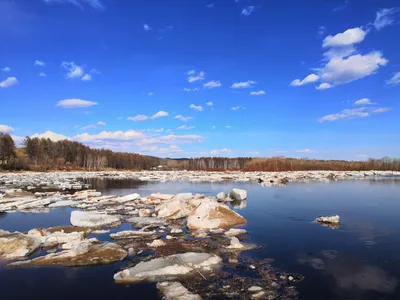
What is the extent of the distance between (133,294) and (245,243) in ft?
15.9

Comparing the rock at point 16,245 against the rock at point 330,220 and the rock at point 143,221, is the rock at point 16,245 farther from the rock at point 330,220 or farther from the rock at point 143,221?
the rock at point 330,220

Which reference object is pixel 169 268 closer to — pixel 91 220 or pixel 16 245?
pixel 16 245

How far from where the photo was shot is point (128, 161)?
124000 mm

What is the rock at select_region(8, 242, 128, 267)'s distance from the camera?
28.4 feet

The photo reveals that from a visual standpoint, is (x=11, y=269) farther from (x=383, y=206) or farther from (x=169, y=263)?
(x=383, y=206)

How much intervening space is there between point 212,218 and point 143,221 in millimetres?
3077

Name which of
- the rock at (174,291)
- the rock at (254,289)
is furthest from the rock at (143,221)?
the rock at (254,289)

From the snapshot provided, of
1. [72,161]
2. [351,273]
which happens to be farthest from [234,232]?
[72,161]

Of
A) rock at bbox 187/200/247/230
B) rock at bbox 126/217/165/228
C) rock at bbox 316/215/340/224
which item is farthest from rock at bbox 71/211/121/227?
rock at bbox 316/215/340/224

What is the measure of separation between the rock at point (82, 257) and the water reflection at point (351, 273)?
5142 millimetres

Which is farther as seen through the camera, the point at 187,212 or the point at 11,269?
the point at 187,212

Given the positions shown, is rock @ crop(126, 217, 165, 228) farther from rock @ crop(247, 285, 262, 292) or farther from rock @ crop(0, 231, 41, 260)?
rock @ crop(247, 285, 262, 292)

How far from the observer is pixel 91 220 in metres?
13.7

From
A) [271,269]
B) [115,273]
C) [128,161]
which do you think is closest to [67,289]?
[115,273]
